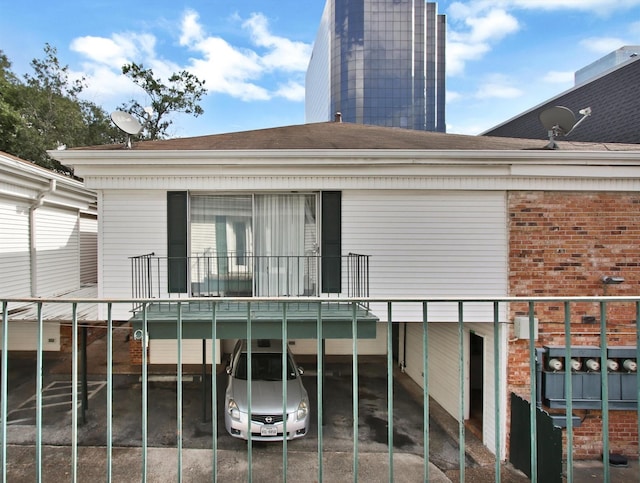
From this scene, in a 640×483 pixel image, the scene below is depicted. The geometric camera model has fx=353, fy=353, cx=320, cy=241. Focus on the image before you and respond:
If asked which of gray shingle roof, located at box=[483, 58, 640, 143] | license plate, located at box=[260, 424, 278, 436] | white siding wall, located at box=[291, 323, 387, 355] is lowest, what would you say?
white siding wall, located at box=[291, 323, 387, 355]

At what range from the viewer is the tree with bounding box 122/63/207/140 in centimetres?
1964

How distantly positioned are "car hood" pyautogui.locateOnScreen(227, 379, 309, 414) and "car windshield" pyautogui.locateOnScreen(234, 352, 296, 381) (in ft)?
0.40

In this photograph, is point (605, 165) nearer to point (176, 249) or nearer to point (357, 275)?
point (357, 275)

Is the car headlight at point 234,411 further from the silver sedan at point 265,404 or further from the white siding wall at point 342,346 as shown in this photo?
the white siding wall at point 342,346

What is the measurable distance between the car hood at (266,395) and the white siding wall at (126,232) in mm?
2277

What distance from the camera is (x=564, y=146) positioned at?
7.07 metres

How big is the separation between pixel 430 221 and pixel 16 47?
24.2m

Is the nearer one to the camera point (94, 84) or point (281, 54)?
point (94, 84)

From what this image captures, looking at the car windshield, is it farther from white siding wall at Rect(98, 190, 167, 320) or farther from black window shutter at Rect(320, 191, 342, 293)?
white siding wall at Rect(98, 190, 167, 320)

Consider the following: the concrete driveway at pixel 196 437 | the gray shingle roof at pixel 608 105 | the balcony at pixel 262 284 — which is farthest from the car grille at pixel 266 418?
the gray shingle roof at pixel 608 105

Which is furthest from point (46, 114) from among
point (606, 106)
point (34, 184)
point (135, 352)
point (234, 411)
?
point (606, 106)

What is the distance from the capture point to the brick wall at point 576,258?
245 inches

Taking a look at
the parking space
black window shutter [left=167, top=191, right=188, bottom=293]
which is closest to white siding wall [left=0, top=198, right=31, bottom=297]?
the parking space

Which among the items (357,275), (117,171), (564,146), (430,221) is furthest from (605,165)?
(117,171)
